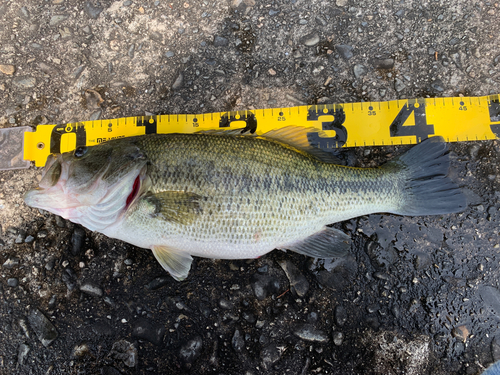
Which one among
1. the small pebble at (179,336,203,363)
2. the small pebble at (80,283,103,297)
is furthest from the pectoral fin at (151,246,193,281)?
the small pebble at (80,283,103,297)

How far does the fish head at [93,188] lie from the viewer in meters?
2.15

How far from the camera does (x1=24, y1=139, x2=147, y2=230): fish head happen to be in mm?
2146

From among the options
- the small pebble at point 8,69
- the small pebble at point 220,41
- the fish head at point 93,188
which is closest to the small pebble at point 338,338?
the fish head at point 93,188

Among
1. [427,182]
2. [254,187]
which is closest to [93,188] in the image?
[254,187]

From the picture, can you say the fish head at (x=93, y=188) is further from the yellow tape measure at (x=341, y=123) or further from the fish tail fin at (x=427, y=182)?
the fish tail fin at (x=427, y=182)

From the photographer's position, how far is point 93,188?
216 centimetres

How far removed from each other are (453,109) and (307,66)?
1.34m

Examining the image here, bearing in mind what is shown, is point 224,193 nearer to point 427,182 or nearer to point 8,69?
point 427,182

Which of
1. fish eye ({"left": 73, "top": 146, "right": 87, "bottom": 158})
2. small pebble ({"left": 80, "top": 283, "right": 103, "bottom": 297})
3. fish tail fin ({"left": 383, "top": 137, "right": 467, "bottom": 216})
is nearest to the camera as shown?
fish eye ({"left": 73, "top": 146, "right": 87, "bottom": 158})

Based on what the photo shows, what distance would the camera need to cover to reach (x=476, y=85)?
2.71 m

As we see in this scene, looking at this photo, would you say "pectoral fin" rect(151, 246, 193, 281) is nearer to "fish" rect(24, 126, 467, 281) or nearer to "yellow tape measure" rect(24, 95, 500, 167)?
"fish" rect(24, 126, 467, 281)

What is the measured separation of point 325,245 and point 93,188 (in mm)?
1813

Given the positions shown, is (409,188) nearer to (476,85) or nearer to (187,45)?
(476,85)

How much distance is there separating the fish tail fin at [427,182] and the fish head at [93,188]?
1.99 m
